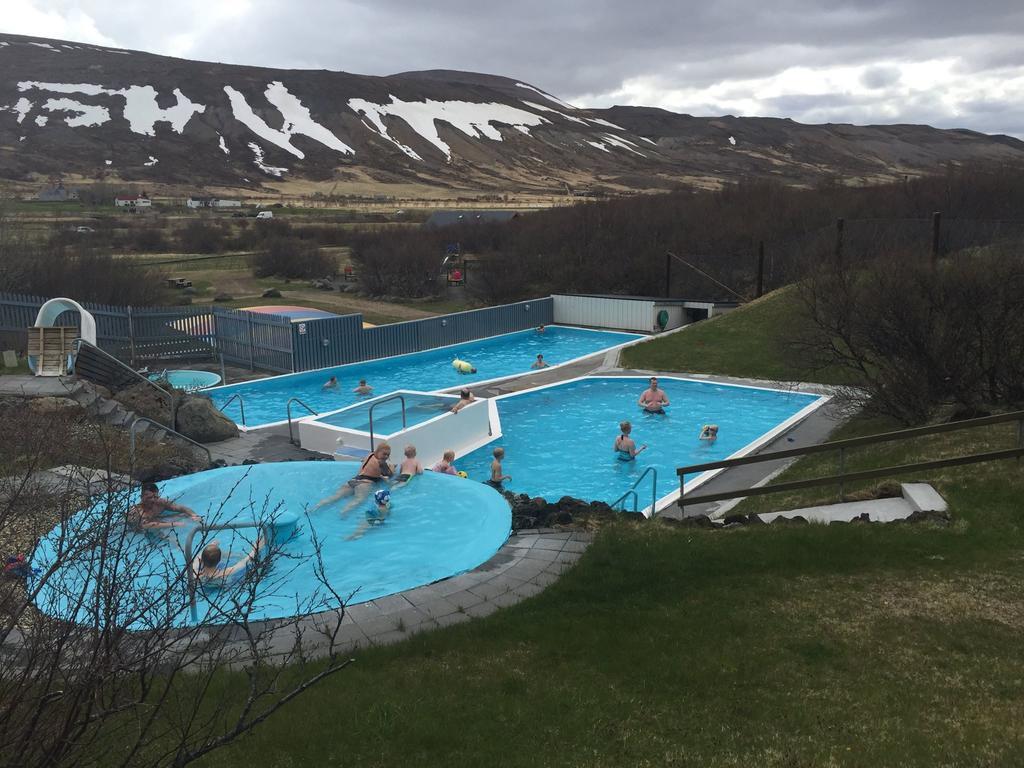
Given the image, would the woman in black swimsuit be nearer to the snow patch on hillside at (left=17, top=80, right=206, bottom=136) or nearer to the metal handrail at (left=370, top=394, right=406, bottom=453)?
the metal handrail at (left=370, top=394, right=406, bottom=453)

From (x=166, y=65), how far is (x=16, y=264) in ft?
398

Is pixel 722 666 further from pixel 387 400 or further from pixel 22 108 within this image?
pixel 22 108

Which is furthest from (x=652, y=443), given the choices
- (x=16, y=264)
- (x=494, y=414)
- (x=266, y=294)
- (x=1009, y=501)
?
(x=266, y=294)

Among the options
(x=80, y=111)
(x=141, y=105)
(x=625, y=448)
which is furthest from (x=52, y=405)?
(x=141, y=105)

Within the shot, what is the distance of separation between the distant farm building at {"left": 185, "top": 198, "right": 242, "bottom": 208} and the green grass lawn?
61409 mm

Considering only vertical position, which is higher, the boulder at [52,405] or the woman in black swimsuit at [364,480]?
the boulder at [52,405]

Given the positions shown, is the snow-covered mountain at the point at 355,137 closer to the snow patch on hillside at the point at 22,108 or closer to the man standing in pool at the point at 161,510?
the snow patch on hillside at the point at 22,108

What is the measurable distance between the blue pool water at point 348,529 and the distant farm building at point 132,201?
6249cm

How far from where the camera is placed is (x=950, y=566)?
666 centimetres

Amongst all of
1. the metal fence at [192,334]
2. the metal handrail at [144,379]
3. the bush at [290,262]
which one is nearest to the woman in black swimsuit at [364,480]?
the metal handrail at [144,379]

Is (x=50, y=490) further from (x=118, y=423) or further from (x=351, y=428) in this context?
(x=351, y=428)

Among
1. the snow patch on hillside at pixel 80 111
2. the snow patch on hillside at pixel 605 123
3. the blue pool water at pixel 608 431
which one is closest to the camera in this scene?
the blue pool water at pixel 608 431

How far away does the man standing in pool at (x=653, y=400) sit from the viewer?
17641 mm

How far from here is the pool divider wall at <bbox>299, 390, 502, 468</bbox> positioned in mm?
13391
